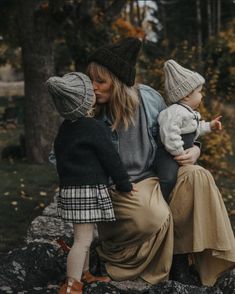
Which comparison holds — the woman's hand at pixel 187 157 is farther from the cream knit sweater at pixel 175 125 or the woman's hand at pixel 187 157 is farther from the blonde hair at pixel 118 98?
the blonde hair at pixel 118 98

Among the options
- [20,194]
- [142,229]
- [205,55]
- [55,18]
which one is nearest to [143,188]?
[142,229]

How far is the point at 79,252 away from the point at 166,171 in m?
0.80

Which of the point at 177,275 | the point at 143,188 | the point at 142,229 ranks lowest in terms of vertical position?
the point at 177,275

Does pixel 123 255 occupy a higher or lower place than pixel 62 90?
lower

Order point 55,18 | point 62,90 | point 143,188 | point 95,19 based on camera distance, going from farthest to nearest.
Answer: point 95,19
point 55,18
point 143,188
point 62,90

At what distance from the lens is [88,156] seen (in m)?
3.44

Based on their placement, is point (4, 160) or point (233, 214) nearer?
point (233, 214)

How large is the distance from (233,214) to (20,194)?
266cm

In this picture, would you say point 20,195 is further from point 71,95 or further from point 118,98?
point 71,95

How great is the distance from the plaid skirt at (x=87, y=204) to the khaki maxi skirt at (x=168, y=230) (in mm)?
175

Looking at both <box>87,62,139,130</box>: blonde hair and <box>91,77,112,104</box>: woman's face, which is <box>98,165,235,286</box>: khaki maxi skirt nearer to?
<box>87,62,139,130</box>: blonde hair

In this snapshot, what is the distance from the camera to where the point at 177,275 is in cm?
390

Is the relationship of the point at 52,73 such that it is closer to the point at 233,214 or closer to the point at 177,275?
the point at 233,214

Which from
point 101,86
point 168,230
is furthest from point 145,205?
point 101,86
